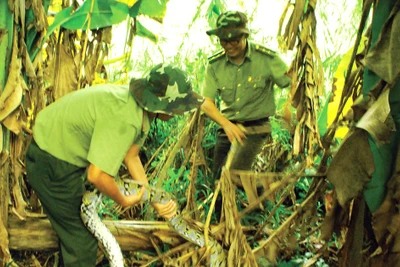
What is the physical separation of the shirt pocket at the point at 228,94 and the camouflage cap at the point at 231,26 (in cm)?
42

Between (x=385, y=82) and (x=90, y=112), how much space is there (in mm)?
1147

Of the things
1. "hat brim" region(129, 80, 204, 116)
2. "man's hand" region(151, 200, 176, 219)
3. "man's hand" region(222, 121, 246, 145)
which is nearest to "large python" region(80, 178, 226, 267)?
"man's hand" region(151, 200, 176, 219)

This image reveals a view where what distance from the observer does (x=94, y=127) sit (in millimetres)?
2016

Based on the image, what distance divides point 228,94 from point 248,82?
17 cm

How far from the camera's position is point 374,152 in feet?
6.17

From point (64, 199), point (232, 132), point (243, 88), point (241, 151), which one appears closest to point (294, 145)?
point (232, 132)

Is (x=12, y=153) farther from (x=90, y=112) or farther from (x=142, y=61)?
(x=142, y=61)

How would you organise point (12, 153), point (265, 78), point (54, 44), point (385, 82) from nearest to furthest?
point (385, 82) < point (12, 153) < point (54, 44) < point (265, 78)

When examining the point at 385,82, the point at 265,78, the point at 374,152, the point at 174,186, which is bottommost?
the point at 174,186

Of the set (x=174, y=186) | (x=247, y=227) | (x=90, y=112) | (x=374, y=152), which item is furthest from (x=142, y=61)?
(x=374, y=152)

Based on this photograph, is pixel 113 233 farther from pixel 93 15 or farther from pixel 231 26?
pixel 231 26

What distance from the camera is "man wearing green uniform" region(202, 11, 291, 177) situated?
300 centimetres

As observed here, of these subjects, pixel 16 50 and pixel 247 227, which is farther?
pixel 247 227

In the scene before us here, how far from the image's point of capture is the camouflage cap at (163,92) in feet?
6.56
